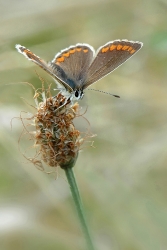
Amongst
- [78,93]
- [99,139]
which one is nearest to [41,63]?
[78,93]

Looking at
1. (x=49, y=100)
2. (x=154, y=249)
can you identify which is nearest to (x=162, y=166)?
(x=154, y=249)

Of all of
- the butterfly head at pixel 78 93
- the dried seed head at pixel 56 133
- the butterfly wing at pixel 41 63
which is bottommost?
the dried seed head at pixel 56 133

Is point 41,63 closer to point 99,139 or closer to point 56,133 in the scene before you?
point 56,133

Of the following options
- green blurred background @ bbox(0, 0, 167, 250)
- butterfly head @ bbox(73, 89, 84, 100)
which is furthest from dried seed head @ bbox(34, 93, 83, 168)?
green blurred background @ bbox(0, 0, 167, 250)

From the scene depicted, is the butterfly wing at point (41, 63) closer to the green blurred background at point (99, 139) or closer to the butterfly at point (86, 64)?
the butterfly at point (86, 64)

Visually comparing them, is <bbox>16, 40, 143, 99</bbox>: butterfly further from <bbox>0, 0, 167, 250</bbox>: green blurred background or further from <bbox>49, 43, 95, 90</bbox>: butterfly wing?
<bbox>0, 0, 167, 250</bbox>: green blurred background

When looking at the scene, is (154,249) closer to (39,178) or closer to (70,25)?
(39,178)

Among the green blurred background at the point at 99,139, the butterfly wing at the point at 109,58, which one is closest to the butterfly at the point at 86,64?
the butterfly wing at the point at 109,58
